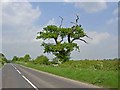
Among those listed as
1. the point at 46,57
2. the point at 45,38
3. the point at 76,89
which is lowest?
the point at 76,89

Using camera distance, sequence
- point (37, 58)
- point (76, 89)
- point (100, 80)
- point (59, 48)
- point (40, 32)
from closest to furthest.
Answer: point (76, 89)
point (100, 80)
point (59, 48)
point (40, 32)
point (37, 58)

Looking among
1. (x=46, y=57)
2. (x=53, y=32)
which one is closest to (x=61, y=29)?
(x=53, y=32)

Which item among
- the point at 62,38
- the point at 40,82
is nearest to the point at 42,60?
the point at 62,38

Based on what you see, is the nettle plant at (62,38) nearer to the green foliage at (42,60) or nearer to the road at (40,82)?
the green foliage at (42,60)

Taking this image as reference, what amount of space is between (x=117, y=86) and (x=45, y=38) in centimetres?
4540

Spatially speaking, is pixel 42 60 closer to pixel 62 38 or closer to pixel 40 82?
pixel 62 38

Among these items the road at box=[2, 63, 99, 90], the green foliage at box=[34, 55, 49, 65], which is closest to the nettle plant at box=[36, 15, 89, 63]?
the green foliage at box=[34, 55, 49, 65]

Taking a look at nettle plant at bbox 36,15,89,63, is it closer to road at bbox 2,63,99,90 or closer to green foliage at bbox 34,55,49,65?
green foliage at bbox 34,55,49,65

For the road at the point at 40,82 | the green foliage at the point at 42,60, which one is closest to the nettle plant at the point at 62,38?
the green foliage at the point at 42,60

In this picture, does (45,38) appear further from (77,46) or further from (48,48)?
(77,46)

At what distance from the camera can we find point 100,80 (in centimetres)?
1845

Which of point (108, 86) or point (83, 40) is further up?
point (83, 40)

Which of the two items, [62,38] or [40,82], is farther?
[62,38]

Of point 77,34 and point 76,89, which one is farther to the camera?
point 77,34
